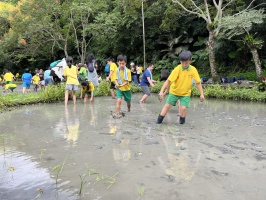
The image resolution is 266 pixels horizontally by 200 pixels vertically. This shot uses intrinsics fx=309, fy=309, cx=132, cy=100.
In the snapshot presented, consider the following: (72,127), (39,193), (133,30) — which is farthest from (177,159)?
(133,30)

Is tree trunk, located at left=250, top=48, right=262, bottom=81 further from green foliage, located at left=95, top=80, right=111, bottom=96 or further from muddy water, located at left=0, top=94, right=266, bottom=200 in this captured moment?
muddy water, located at left=0, top=94, right=266, bottom=200

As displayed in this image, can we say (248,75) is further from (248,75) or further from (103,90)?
(103,90)

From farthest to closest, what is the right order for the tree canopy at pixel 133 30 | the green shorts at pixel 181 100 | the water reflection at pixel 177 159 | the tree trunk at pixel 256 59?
the tree canopy at pixel 133 30 < the tree trunk at pixel 256 59 < the green shorts at pixel 181 100 < the water reflection at pixel 177 159

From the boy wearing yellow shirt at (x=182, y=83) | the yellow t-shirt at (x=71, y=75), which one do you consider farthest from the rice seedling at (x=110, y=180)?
the yellow t-shirt at (x=71, y=75)

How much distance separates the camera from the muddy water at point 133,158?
3.46 meters

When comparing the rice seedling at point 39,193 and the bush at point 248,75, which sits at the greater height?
the bush at point 248,75

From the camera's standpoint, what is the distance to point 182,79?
6.90 m

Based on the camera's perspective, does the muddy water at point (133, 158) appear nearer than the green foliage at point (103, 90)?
Yes

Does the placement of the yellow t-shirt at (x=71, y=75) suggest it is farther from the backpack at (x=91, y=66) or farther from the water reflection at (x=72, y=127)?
the water reflection at (x=72, y=127)

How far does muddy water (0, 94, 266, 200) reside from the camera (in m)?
3.46

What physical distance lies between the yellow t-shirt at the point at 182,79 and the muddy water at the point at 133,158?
79 cm

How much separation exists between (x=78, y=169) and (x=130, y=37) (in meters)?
21.9

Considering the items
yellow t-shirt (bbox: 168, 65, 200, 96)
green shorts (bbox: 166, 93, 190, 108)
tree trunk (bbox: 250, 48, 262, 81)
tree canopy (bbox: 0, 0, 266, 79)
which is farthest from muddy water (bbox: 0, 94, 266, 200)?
tree canopy (bbox: 0, 0, 266, 79)

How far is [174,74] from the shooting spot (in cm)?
681
